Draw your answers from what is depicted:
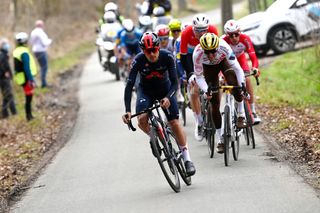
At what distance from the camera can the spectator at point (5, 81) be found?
2028cm

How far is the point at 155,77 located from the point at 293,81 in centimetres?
979

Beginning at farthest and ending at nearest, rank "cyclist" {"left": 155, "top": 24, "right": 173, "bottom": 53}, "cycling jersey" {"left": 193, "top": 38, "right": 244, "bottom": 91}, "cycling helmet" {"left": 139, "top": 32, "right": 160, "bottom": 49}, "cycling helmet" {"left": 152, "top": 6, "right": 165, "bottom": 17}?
"cycling helmet" {"left": 152, "top": 6, "right": 165, "bottom": 17} → "cyclist" {"left": 155, "top": 24, "right": 173, "bottom": 53} → "cycling jersey" {"left": 193, "top": 38, "right": 244, "bottom": 91} → "cycling helmet" {"left": 139, "top": 32, "right": 160, "bottom": 49}

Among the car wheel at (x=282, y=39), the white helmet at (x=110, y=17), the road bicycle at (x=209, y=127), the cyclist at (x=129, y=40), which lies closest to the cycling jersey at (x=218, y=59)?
the road bicycle at (x=209, y=127)

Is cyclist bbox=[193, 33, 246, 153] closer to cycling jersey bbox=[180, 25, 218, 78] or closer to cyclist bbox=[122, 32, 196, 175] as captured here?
cyclist bbox=[122, 32, 196, 175]

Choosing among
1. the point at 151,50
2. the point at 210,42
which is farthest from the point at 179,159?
the point at 210,42

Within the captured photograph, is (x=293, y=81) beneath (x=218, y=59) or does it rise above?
beneath

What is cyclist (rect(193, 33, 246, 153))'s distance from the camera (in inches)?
451

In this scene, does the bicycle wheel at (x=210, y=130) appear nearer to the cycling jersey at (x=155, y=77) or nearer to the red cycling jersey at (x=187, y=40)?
the red cycling jersey at (x=187, y=40)

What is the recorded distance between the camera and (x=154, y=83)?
1051 centimetres

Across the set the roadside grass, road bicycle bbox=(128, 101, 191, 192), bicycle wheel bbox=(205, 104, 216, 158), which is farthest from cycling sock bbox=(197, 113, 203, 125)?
the roadside grass

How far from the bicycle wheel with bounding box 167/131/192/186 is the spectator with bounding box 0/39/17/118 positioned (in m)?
10.5

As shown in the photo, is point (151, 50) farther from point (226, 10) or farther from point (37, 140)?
point (226, 10)

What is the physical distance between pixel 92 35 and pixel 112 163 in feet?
122

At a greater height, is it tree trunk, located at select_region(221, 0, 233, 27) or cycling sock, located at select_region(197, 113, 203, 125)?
tree trunk, located at select_region(221, 0, 233, 27)
